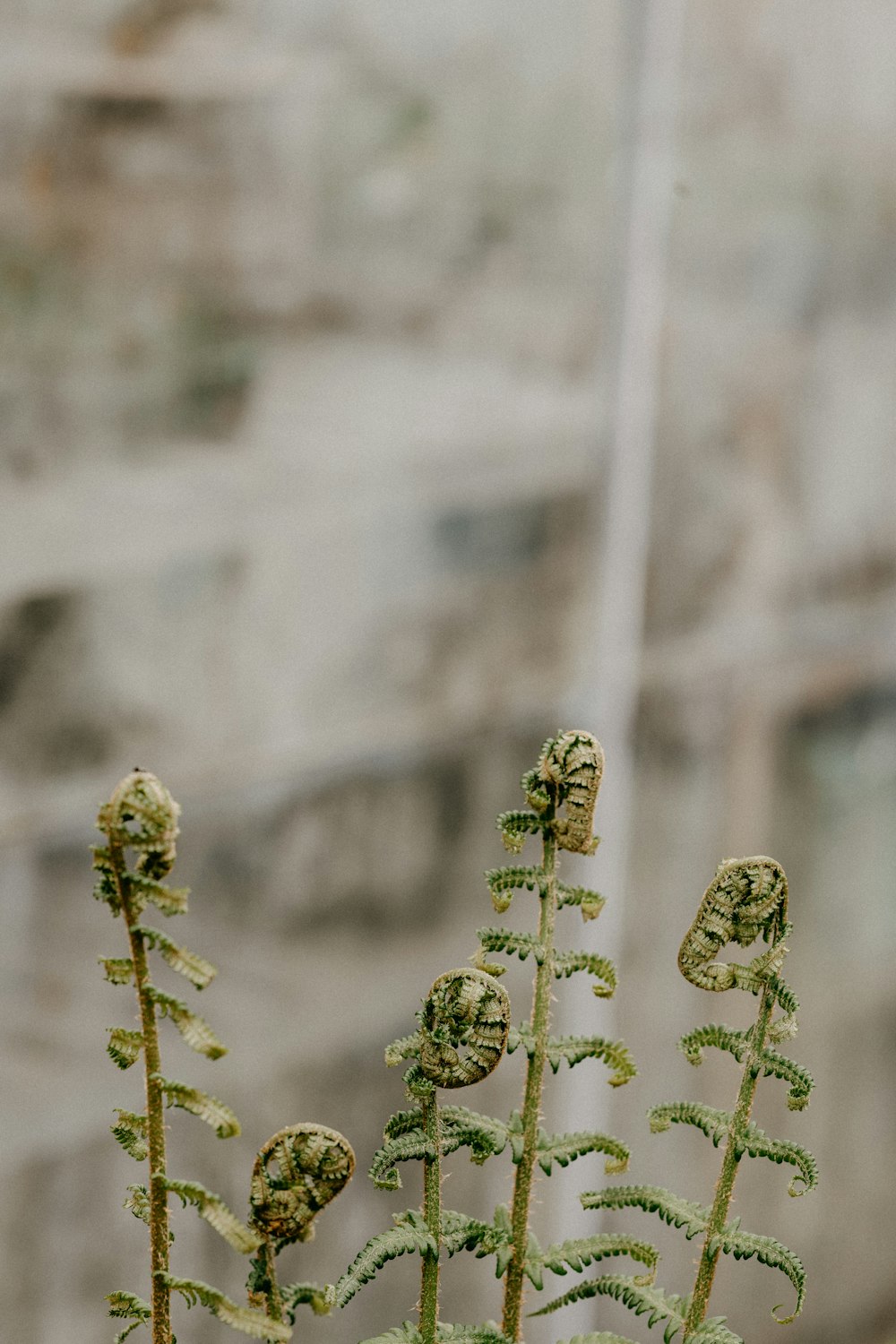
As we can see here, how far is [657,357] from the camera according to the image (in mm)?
1703

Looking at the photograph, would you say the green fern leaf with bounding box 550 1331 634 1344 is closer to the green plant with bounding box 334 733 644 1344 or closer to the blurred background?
the green plant with bounding box 334 733 644 1344

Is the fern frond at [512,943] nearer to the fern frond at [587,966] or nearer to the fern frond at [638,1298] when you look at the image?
the fern frond at [587,966]

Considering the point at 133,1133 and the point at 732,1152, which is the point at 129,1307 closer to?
the point at 133,1133

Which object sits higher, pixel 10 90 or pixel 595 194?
pixel 595 194

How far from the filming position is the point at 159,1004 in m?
0.57

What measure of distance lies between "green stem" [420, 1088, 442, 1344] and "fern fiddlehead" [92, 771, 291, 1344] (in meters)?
0.08

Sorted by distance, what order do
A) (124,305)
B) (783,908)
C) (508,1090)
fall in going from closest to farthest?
(783,908) → (124,305) → (508,1090)

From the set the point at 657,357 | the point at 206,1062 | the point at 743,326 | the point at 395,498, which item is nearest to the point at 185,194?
the point at 395,498

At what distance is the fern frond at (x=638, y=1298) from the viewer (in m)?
0.66

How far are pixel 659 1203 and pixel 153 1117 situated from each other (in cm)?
24

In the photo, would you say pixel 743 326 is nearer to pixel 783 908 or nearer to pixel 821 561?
pixel 821 561

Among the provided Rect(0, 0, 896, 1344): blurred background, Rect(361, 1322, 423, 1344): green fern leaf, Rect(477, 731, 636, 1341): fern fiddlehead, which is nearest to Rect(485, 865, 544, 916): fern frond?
Rect(477, 731, 636, 1341): fern fiddlehead

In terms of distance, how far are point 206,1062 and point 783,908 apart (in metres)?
1.06

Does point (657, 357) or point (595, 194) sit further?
point (657, 357)
